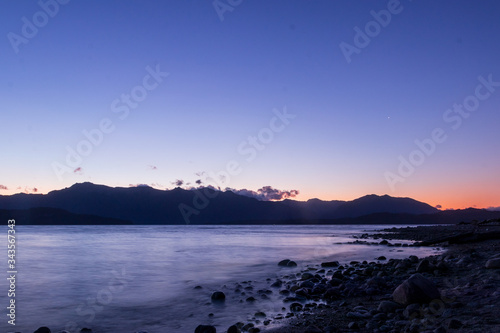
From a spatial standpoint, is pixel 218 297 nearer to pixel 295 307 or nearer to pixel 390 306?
pixel 295 307

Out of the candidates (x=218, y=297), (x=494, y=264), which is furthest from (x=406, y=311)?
(x=218, y=297)

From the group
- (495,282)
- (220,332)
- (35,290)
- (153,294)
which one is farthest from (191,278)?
(495,282)

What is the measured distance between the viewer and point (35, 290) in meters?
16.8

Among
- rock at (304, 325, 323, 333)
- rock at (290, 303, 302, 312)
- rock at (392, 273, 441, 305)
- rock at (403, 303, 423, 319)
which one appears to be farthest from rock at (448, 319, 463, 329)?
rock at (290, 303, 302, 312)

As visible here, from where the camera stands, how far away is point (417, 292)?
8.61 metres

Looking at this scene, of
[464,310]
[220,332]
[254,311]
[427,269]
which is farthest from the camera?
[427,269]

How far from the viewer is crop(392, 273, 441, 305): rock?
8.49m

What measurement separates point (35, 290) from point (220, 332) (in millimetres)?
12625

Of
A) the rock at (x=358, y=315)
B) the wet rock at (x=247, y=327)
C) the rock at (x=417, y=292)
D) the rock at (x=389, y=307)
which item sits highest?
the rock at (x=417, y=292)

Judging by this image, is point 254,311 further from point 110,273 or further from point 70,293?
point 110,273

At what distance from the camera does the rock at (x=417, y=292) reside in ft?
27.9

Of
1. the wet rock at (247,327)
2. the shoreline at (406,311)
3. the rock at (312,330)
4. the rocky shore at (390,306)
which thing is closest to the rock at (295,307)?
the rocky shore at (390,306)

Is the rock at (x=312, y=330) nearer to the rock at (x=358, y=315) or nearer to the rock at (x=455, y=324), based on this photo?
the rock at (x=358, y=315)

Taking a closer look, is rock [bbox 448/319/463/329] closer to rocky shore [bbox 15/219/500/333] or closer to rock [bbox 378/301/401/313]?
rocky shore [bbox 15/219/500/333]
